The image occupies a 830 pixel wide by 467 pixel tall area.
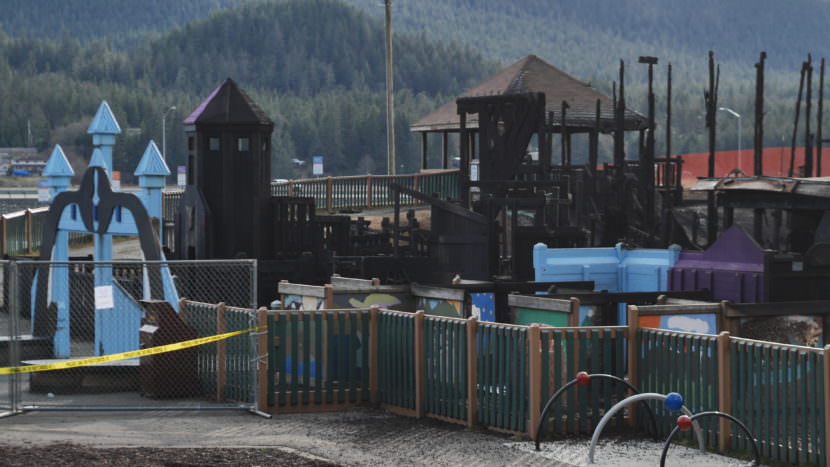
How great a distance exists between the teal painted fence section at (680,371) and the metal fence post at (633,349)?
0.05m

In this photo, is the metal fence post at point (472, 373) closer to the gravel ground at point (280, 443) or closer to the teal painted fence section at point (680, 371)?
the gravel ground at point (280, 443)

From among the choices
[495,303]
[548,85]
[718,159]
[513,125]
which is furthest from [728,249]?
[718,159]

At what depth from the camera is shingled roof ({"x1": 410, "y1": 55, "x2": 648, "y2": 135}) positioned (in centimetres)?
4831

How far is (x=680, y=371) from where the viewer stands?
14.0 m

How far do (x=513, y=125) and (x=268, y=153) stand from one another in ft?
31.9

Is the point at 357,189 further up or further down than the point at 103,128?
further down

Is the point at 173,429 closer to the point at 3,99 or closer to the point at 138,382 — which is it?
the point at 138,382

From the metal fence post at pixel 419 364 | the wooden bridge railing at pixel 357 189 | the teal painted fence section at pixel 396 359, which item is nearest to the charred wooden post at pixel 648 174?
the wooden bridge railing at pixel 357 189

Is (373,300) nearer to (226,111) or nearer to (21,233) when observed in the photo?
(226,111)

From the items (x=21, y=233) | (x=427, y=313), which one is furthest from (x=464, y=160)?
(x=427, y=313)

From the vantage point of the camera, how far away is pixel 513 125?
35.0 metres

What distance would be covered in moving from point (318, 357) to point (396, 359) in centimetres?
105

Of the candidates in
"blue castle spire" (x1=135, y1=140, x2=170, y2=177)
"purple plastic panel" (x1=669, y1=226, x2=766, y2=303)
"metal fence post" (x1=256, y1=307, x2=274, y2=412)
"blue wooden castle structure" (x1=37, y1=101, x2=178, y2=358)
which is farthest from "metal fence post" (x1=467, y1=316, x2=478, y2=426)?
"blue castle spire" (x1=135, y1=140, x2=170, y2=177)

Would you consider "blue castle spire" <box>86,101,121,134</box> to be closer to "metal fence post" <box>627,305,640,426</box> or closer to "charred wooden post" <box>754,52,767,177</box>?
"metal fence post" <box>627,305,640,426</box>
